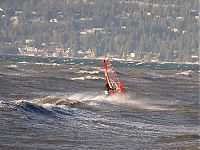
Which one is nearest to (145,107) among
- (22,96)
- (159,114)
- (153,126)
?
(159,114)

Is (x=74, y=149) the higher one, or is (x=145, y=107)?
(x=74, y=149)

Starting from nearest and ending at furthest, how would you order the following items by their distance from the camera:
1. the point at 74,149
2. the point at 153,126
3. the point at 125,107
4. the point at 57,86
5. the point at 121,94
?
the point at 74,149 → the point at 153,126 → the point at 125,107 → the point at 121,94 → the point at 57,86

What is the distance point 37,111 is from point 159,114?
34.7 ft

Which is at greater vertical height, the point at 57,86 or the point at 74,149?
the point at 74,149

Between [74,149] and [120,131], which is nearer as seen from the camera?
[74,149]

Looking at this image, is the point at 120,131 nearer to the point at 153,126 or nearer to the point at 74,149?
the point at 153,126

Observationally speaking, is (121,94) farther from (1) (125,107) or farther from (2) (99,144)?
(2) (99,144)

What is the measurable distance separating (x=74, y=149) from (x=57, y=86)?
1799 inches

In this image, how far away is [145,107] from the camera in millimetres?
55125

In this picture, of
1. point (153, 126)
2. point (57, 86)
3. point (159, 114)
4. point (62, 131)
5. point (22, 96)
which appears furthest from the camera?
point (57, 86)

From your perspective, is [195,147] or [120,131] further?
[120,131]

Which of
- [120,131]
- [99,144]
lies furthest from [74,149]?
[120,131]

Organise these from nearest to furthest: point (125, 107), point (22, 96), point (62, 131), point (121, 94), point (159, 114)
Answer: point (62, 131)
point (159, 114)
point (125, 107)
point (22, 96)
point (121, 94)

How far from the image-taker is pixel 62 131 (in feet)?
117
